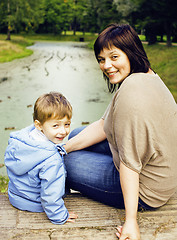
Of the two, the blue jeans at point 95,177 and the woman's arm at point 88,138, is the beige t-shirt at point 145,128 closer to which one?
the blue jeans at point 95,177

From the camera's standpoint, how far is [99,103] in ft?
22.0

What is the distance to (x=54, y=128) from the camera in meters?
1.73

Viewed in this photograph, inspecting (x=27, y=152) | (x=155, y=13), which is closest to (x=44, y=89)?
(x=27, y=152)

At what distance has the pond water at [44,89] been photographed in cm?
545

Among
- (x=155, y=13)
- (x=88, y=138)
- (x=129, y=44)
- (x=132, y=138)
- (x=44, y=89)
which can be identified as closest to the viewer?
(x=132, y=138)

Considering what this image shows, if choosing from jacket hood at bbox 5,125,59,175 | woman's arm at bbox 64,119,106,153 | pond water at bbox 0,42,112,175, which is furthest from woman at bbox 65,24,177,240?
pond water at bbox 0,42,112,175

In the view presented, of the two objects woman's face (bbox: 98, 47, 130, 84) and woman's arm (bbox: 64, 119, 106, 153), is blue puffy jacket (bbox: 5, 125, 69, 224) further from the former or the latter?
woman's face (bbox: 98, 47, 130, 84)

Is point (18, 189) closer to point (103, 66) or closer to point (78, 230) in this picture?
point (78, 230)

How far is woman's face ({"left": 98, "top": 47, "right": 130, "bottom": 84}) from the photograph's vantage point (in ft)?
5.36

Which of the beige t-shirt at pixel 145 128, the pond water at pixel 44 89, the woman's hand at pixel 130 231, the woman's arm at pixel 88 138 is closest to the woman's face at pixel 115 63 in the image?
the beige t-shirt at pixel 145 128

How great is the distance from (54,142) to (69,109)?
0.69ft

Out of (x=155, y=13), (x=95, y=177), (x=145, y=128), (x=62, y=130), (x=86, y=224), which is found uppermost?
(x=155, y=13)

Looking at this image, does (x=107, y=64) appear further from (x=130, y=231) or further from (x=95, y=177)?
(x=130, y=231)

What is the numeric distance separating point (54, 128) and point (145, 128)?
53 cm
